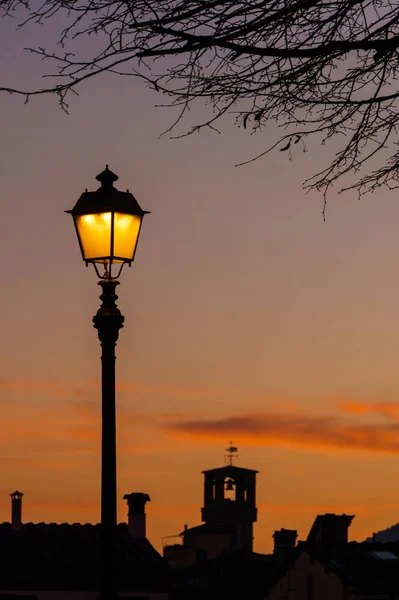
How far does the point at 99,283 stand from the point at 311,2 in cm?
265

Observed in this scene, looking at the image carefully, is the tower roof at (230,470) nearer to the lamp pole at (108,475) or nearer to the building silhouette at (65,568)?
the building silhouette at (65,568)

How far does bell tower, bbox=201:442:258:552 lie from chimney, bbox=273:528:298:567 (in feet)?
136

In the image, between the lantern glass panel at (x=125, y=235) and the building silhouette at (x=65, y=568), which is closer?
the lantern glass panel at (x=125, y=235)


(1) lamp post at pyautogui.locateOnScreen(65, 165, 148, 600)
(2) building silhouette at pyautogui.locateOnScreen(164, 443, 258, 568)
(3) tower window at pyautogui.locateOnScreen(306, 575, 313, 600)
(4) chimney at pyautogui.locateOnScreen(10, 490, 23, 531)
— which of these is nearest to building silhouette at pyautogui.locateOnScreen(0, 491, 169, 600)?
(4) chimney at pyautogui.locateOnScreen(10, 490, 23, 531)

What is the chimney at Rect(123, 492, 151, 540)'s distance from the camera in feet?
155

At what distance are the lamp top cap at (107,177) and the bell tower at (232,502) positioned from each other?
94.3 meters

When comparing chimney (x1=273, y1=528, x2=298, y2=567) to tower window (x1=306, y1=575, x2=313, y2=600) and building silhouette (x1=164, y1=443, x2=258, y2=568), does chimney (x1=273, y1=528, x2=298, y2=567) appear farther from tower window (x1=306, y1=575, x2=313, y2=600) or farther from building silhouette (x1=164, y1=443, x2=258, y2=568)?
building silhouette (x1=164, y1=443, x2=258, y2=568)

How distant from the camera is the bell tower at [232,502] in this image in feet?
347

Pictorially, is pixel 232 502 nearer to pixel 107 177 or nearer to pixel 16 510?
pixel 16 510

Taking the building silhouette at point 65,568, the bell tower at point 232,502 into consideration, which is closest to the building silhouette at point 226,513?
the bell tower at point 232,502

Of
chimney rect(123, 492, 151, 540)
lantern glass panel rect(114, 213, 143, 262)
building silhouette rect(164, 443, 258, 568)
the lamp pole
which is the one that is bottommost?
the lamp pole

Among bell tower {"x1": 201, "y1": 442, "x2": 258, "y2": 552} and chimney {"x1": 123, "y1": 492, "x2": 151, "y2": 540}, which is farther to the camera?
bell tower {"x1": 201, "y1": 442, "x2": 258, "y2": 552}

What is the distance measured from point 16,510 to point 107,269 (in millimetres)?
36826

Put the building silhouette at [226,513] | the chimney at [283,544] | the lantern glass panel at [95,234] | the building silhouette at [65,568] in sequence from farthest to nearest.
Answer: the building silhouette at [226,513] → the chimney at [283,544] → the building silhouette at [65,568] → the lantern glass panel at [95,234]
